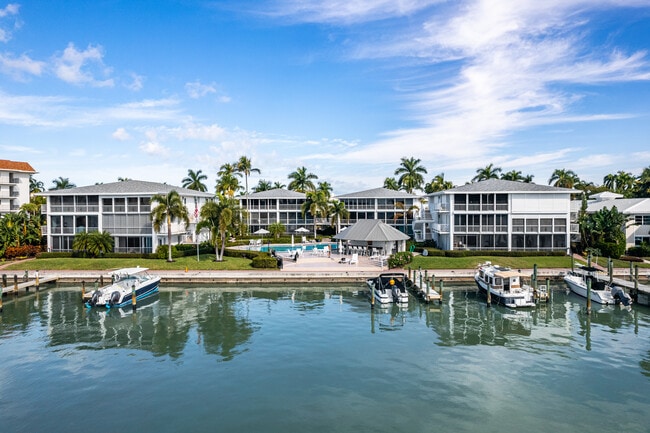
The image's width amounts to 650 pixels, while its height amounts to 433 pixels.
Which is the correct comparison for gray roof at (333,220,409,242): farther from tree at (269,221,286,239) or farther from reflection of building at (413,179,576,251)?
tree at (269,221,286,239)

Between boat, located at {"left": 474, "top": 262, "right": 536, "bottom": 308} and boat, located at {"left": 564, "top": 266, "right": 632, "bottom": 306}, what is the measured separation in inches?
142

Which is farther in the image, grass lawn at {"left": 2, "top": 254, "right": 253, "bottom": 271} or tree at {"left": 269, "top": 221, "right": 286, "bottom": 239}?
tree at {"left": 269, "top": 221, "right": 286, "bottom": 239}

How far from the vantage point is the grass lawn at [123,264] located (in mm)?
51844

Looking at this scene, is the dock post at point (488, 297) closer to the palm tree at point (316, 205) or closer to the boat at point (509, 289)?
the boat at point (509, 289)

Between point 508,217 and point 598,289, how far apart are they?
20.9 m

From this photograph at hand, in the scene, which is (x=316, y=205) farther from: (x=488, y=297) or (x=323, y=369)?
(x=323, y=369)

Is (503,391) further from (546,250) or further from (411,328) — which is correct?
(546,250)

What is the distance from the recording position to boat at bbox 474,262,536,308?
37375mm

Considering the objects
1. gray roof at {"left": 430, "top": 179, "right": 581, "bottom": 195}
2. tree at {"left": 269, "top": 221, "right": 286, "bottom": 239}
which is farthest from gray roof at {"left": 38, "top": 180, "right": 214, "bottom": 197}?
gray roof at {"left": 430, "top": 179, "right": 581, "bottom": 195}

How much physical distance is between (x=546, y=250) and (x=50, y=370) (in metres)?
55.8

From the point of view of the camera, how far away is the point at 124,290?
39.5 metres

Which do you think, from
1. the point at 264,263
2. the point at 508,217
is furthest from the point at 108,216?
the point at 508,217

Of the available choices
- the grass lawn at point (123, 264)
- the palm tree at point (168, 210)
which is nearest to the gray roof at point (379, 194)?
the grass lawn at point (123, 264)

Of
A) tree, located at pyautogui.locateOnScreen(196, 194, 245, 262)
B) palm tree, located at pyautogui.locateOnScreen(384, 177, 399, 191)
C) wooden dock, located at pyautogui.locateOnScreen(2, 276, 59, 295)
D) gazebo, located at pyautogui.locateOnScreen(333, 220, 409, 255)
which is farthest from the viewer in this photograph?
palm tree, located at pyautogui.locateOnScreen(384, 177, 399, 191)
